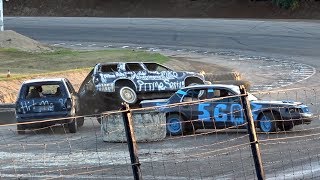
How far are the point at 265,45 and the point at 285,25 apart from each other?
7.48 meters

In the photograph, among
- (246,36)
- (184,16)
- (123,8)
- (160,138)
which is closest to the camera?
(160,138)

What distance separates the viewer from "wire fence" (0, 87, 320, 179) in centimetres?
1293

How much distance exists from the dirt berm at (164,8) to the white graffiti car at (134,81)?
112 feet

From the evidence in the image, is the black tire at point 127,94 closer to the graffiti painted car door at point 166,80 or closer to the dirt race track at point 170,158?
the graffiti painted car door at point 166,80

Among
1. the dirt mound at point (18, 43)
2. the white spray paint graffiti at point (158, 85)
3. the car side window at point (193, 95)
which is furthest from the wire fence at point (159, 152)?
the dirt mound at point (18, 43)

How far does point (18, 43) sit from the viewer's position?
130 feet

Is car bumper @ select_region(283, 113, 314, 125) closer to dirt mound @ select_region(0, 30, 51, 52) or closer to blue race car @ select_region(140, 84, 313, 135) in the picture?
blue race car @ select_region(140, 84, 313, 135)

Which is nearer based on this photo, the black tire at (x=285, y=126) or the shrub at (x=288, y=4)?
the black tire at (x=285, y=126)

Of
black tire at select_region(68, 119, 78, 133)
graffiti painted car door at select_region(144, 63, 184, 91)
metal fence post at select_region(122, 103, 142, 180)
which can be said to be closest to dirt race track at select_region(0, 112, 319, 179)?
black tire at select_region(68, 119, 78, 133)

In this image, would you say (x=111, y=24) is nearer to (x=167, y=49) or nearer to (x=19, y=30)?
(x=19, y=30)

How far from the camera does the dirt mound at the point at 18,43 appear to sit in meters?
39.0

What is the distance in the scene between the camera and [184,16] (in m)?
63.6

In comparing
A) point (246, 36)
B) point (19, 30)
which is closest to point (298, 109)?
point (246, 36)

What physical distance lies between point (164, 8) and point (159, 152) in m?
52.5
